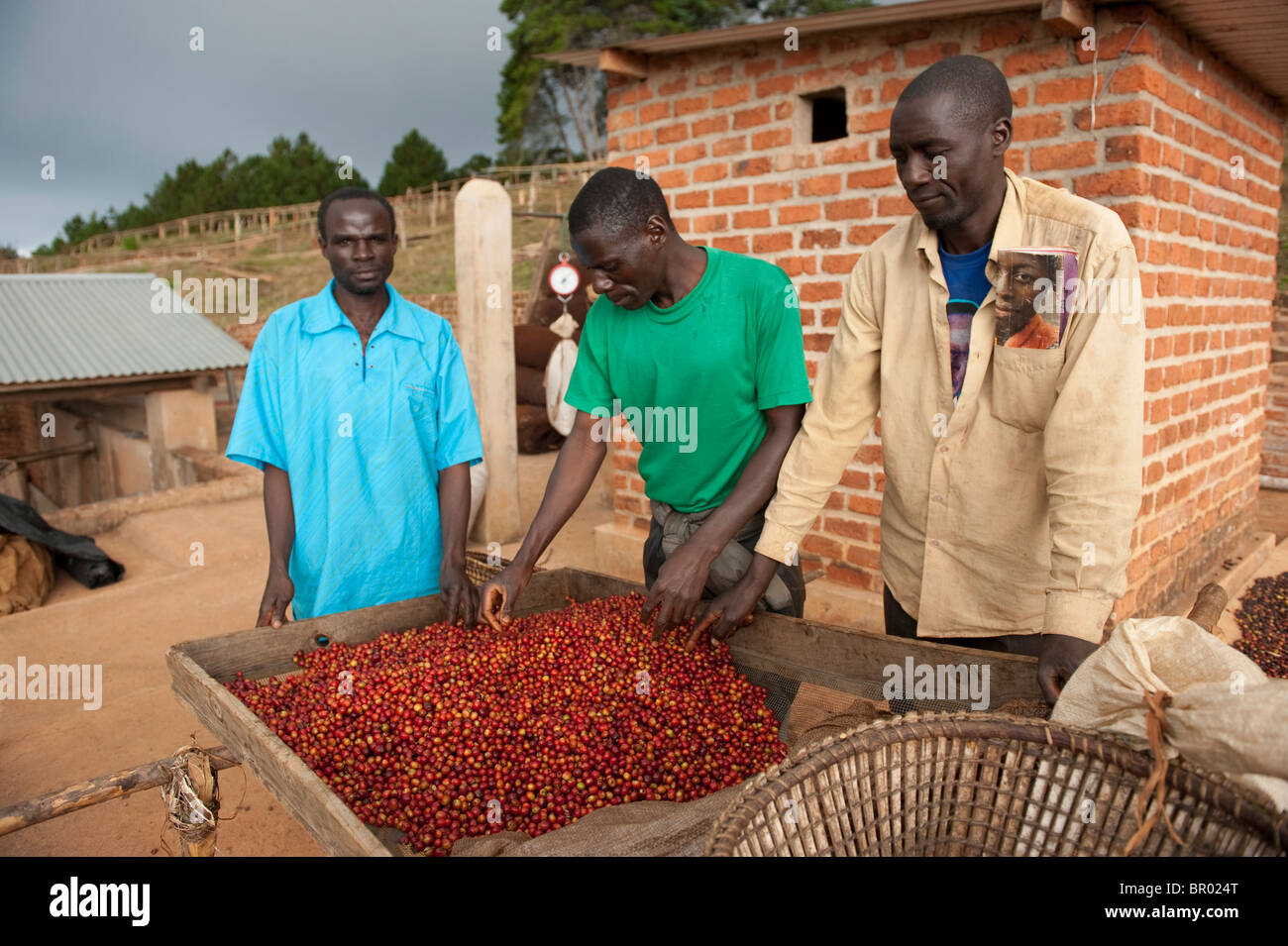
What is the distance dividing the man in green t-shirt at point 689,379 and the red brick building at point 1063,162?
64.1 inches

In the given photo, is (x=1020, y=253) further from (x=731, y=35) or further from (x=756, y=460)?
(x=731, y=35)

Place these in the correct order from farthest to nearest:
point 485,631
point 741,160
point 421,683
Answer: point 741,160
point 485,631
point 421,683

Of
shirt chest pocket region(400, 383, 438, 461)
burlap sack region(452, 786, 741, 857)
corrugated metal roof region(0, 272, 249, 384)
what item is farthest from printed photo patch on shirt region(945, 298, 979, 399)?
corrugated metal roof region(0, 272, 249, 384)

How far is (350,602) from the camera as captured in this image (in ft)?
9.26

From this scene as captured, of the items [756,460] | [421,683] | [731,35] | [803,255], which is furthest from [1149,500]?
[421,683]

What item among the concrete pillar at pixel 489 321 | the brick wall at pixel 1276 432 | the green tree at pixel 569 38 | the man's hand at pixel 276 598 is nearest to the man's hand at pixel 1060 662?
the man's hand at pixel 276 598

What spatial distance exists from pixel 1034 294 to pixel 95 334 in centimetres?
1014

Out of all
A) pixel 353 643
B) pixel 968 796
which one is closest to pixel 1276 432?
pixel 968 796

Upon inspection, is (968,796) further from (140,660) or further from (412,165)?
(412,165)

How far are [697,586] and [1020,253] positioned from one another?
1.06 metres

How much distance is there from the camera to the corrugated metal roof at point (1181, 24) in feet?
10.5

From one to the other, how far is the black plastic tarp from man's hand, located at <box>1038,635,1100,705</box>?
639cm

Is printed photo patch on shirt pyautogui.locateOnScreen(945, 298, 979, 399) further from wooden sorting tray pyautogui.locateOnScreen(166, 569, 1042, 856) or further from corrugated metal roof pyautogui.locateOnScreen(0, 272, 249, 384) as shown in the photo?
corrugated metal roof pyautogui.locateOnScreen(0, 272, 249, 384)

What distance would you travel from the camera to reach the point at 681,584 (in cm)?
227
